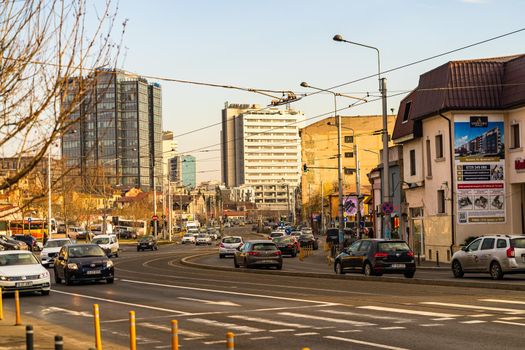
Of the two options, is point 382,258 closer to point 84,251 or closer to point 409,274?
point 409,274

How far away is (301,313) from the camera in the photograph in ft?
66.4

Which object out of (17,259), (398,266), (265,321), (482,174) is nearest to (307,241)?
(482,174)

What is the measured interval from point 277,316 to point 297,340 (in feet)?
13.9

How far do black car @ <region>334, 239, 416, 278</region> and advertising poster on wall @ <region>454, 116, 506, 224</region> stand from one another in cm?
1152

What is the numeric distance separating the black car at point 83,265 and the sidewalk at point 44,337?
13.4 meters

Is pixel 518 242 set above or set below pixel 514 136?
below

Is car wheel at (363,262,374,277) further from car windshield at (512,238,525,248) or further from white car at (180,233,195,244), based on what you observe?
white car at (180,233,195,244)

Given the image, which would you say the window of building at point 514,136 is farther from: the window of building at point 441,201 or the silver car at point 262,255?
the silver car at point 262,255

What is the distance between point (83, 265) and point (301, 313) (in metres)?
15.3

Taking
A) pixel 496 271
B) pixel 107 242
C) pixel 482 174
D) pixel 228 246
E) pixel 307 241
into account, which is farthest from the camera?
pixel 307 241

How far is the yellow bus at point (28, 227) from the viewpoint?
94562 mm

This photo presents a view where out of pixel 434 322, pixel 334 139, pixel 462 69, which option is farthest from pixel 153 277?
pixel 334 139

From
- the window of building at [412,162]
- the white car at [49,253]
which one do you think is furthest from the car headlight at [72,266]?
the window of building at [412,162]

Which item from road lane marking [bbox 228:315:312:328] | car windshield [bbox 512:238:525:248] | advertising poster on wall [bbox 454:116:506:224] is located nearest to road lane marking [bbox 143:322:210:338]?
road lane marking [bbox 228:315:312:328]
